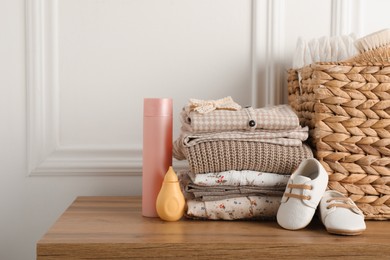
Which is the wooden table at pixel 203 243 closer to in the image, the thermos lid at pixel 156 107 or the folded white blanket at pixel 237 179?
the folded white blanket at pixel 237 179

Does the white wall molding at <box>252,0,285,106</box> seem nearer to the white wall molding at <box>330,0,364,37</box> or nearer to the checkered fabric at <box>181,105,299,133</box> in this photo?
the white wall molding at <box>330,0,364,37</box>

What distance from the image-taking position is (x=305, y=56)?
1.07m

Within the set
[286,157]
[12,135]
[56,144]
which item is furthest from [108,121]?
[286,157]

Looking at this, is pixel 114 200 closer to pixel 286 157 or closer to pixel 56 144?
pixel 56 144

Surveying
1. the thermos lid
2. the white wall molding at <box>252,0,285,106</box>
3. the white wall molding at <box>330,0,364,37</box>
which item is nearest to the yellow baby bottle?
the thermos lid

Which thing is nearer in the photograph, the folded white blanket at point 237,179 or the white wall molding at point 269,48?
the folded white blanket at point 237,179

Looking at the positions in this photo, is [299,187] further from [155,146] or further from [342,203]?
[155,146]

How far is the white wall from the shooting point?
48.2 inches

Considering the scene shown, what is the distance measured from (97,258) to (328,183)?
0.47 meters

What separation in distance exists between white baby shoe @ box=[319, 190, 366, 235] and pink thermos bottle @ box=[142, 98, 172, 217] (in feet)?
1.05

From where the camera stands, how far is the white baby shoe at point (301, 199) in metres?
0.84

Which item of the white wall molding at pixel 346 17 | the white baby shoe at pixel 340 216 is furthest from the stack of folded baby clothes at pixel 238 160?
the white wall molding at pixel 346 17

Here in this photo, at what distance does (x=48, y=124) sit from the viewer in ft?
4.04

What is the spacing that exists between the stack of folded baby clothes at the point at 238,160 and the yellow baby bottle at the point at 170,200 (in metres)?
0.03
